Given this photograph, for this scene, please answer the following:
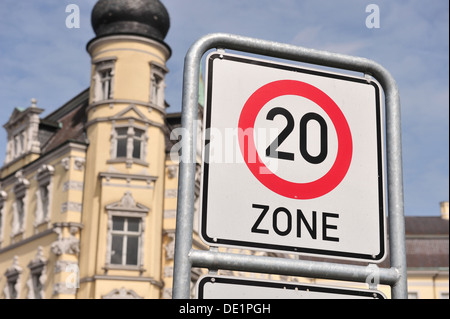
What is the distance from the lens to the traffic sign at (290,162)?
2424mm

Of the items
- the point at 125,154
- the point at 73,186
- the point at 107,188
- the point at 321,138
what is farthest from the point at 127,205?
the point at 321,138

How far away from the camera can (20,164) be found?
1389 inches

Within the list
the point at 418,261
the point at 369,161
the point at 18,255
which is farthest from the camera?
the point at 418,261

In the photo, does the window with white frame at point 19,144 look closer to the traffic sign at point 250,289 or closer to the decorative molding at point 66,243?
the decorative molding at point 66,243

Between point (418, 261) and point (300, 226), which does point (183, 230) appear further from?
point (418, 261)

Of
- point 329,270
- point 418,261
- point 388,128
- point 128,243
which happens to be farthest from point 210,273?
point 418,261

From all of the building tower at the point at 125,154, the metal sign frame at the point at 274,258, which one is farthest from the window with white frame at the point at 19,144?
the metal sign frame at the point at 274,258

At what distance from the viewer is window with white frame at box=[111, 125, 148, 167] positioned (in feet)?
102

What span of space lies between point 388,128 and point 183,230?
0.89 meters

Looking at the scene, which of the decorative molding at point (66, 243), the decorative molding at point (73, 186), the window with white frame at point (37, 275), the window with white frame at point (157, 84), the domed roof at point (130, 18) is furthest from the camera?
the domed roof at point (130, 18)

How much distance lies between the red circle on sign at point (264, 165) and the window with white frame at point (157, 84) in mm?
29776

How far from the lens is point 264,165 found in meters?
2.48

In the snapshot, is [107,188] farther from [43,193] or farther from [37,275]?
[37,275]
